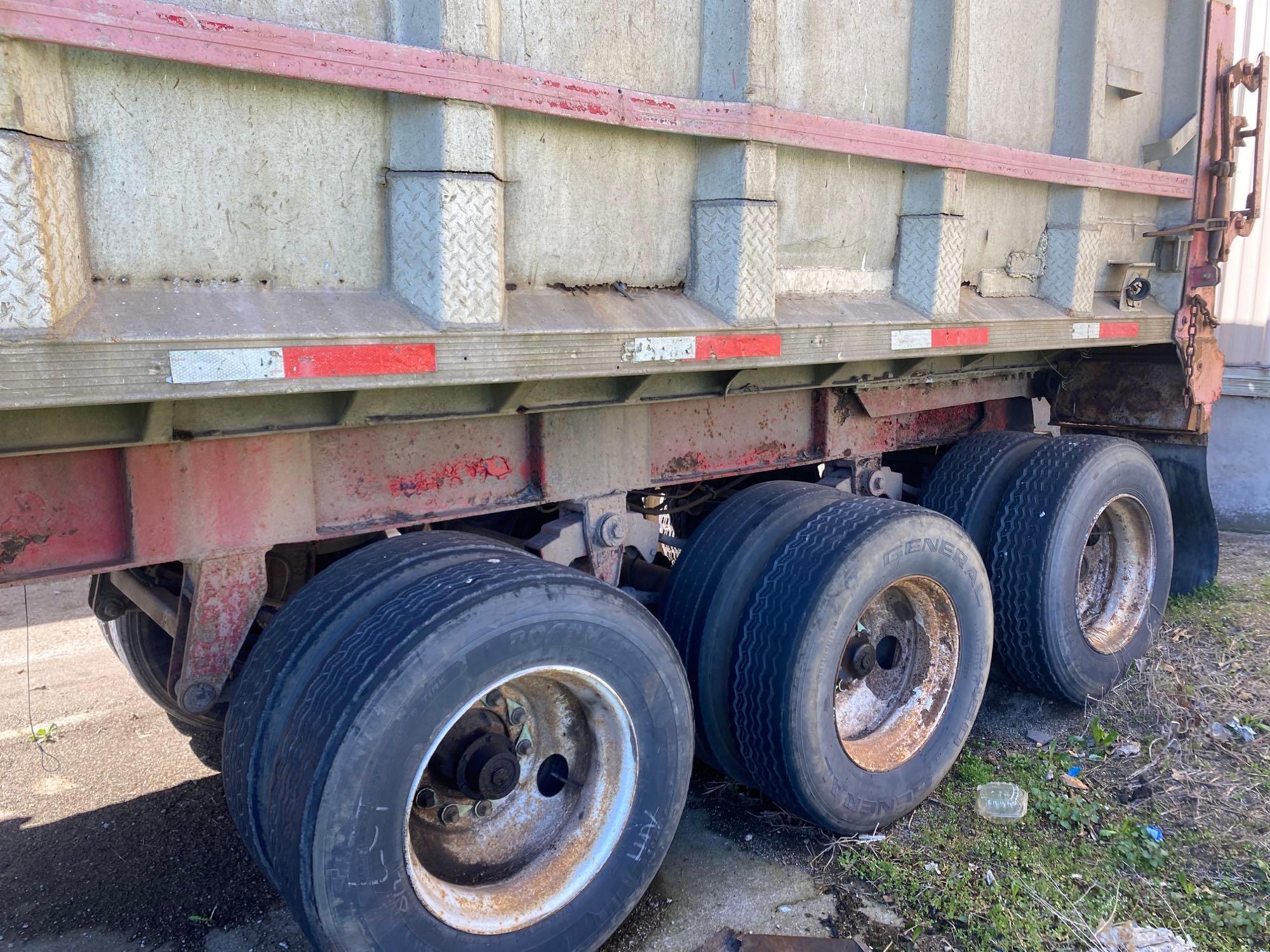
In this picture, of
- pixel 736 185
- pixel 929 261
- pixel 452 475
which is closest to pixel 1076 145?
pixel 929 261

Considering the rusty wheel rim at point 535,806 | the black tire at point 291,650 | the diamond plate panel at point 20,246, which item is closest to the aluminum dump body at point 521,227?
the diamond plate panel at point 20,246

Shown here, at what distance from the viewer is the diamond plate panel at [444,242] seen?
231 centimetres

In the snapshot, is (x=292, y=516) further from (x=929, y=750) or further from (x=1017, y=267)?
(x=1017, y=267)

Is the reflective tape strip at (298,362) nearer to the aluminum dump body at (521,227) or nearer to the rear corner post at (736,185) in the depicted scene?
the aluminum dump body at (521,227)

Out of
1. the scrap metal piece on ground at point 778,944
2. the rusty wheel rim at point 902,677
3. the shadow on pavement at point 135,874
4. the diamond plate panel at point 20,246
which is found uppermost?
the diamond plate panel at point 20,246

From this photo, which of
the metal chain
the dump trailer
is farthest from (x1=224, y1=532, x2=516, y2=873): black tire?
the metal chain

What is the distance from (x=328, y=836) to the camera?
7.23 ft

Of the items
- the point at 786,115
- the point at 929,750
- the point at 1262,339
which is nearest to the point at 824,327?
the point at 786,115

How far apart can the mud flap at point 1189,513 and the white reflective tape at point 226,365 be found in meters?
5.13

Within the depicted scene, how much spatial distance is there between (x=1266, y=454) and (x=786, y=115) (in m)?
6.70

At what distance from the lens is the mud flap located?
Answer: 5645 mm

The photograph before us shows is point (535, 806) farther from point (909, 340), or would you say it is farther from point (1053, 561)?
point (1053, 561)

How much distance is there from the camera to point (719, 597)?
133 inches

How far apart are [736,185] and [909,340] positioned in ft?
3.18
